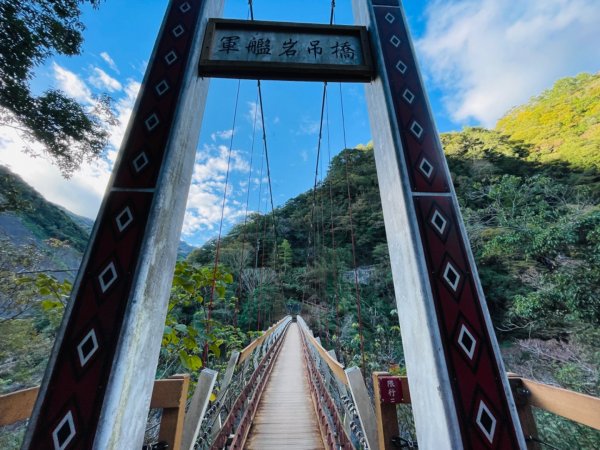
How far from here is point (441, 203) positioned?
42.1 inches

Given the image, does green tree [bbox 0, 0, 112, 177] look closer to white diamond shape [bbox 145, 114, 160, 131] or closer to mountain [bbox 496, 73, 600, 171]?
white diamond shape [bbox 145, 114, 160, 131]

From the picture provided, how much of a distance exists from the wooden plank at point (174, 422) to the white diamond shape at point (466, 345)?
3.25ft

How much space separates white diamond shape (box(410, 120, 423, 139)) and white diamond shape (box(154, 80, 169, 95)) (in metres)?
1.21

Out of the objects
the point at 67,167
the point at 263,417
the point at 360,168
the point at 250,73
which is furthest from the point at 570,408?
the point at 360,168

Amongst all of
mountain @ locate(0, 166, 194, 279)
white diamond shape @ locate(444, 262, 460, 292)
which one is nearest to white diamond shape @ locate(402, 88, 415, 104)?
white diamond shape @ locate(444, 262, 460, 292)

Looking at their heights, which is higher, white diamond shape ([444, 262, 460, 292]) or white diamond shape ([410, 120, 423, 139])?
white diamond shape ([410, 120, 423, 139])

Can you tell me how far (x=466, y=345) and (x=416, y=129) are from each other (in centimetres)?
93

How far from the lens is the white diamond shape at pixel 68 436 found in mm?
718

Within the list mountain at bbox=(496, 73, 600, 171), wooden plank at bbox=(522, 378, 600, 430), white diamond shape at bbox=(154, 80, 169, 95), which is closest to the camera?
wooden plank at bbox=(522, 378, 600, 430)

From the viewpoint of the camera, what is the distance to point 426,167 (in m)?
1.13

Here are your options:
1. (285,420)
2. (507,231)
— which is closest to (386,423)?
(285,420)

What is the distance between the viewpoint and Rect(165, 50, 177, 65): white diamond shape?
1303 millimetres

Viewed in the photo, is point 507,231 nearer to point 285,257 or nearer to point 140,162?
point 140,162

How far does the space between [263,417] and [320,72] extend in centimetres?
270
